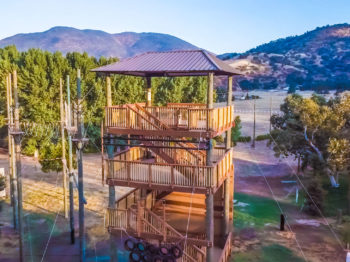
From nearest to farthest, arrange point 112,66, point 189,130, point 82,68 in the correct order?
point 189,130
point 112,66
point 82,68

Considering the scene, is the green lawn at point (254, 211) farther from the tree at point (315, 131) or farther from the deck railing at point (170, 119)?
the deck railing at point (170, 119)

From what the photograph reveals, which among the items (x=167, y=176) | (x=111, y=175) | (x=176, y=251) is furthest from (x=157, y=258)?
(x=111, y=175)

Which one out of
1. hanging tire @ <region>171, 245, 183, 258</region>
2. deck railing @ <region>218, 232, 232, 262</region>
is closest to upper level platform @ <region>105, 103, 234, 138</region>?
hanging tire @ <region>171, 245, 183, 258</region>

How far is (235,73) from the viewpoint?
59.0 feet

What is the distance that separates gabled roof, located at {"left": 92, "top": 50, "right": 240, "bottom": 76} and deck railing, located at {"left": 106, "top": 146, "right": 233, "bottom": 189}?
438 centimetres

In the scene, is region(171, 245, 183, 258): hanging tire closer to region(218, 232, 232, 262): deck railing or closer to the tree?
region(218, 232, 232, 262): deck railing

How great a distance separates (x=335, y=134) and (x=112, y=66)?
22.4 meters

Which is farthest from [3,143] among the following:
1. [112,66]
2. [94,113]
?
[112,66]

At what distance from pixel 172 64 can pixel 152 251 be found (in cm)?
895

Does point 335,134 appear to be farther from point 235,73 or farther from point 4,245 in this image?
point 4,245

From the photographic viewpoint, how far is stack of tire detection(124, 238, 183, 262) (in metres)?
15.1

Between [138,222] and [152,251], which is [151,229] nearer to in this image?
[138,222]

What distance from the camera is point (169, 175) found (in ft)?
51.6

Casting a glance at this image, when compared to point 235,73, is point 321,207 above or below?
below
